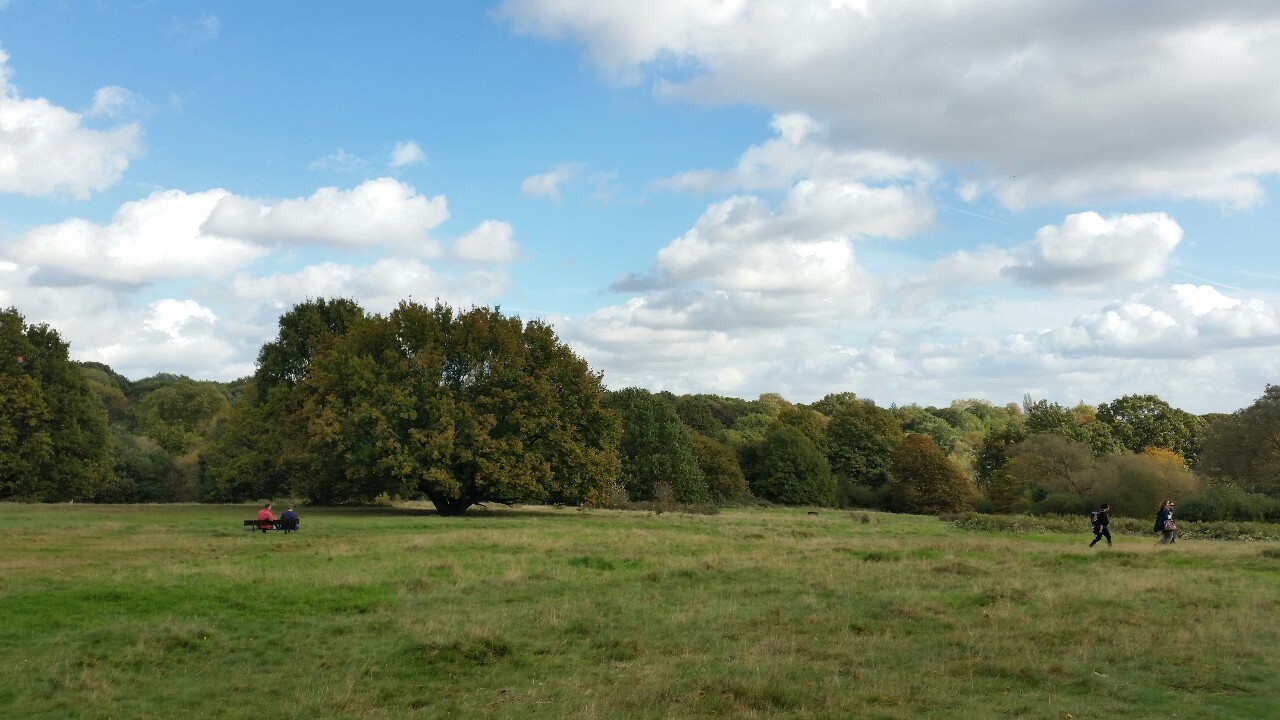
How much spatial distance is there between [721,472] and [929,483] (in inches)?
770

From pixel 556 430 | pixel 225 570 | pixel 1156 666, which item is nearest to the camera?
pixel 1156 666

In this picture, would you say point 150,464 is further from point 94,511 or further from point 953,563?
point 953,563

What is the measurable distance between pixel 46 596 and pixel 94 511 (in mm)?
34003

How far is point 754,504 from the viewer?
270 ft

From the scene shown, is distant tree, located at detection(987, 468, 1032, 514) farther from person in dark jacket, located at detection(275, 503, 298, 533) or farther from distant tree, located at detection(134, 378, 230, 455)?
distant tree, located at detection(134, 378, 230, 455)

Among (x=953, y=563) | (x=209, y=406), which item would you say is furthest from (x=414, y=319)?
(x=209, y=406)

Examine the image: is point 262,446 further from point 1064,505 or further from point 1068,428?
point 1068,428

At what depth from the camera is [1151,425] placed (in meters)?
91.1

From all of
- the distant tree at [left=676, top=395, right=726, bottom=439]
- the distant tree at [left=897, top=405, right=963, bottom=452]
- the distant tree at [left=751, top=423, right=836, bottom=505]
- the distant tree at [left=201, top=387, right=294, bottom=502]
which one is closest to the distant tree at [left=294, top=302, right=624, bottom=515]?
the distant tree at [left=201, top=387, right=294, bottom=502]

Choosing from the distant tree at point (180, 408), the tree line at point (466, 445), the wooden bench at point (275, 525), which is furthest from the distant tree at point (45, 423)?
the distant tree at point (180, 408)

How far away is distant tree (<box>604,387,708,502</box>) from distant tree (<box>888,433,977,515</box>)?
23755 millimetres

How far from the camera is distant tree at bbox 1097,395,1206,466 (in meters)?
89.5

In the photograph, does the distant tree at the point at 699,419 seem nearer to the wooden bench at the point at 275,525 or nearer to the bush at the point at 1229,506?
the bush at the point at 1229,506

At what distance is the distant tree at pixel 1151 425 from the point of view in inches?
3524
